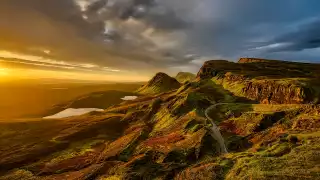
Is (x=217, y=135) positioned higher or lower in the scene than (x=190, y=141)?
higher

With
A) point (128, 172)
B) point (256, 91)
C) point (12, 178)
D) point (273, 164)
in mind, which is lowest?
point (12, 178)

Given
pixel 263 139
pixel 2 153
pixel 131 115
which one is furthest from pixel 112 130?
pixel 263 139

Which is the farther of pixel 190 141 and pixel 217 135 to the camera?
pixel 217 135

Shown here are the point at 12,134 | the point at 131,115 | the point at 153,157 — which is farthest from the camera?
the point at 131,115

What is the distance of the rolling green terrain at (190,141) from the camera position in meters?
61.0

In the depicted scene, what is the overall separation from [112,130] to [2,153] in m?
48.5

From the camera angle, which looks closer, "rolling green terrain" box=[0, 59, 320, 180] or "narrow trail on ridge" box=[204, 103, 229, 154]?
"rolling green terrain" box=[0, 59, 320, 180]

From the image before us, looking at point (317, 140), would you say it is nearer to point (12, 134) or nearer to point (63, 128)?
point (63, 128)

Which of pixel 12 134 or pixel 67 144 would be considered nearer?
pixel 67 144

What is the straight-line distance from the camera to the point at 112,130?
144 metres

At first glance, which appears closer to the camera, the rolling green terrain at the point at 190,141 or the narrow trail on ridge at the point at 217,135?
the rolling green terrain at the point at 190,141

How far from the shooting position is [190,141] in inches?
3465

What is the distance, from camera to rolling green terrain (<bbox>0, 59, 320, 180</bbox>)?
61.0 meters

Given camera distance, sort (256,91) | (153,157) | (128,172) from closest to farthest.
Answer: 1. (128,172)
2. (153,157)
3. (256,91)
